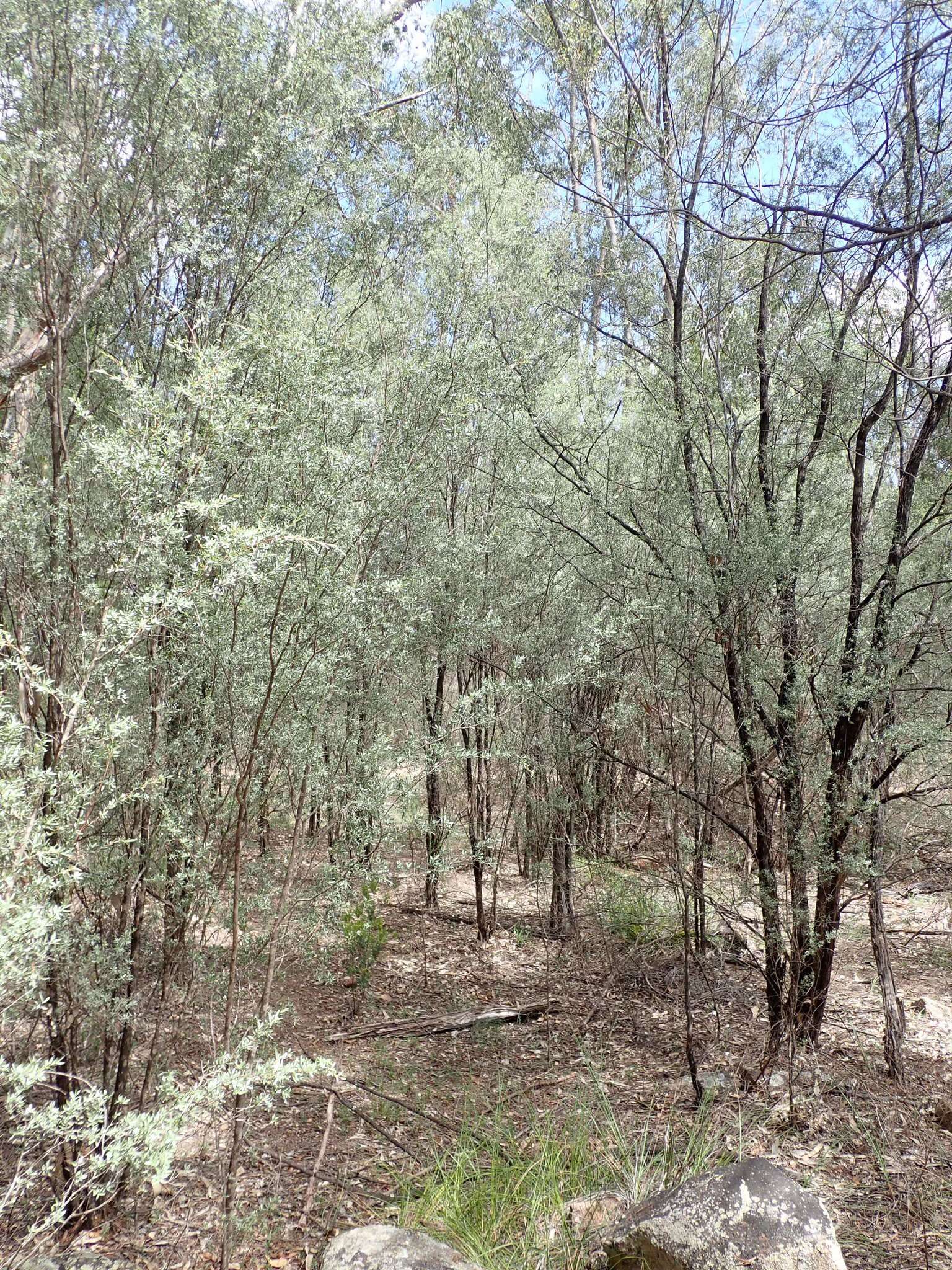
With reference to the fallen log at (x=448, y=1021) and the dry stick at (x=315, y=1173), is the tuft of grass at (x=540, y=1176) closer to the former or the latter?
the dry stick at (x=315, y=1173)

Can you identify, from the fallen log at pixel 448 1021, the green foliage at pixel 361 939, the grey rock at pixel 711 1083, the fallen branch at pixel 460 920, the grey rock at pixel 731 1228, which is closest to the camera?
the grey rock at pixel 731 1228

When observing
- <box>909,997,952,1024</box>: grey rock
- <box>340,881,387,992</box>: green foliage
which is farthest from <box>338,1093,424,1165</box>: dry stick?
<box>909,997,952,1024</box>: grey rock

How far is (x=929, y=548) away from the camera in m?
4.82

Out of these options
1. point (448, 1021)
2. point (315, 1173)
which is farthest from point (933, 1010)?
point (315, 1173)

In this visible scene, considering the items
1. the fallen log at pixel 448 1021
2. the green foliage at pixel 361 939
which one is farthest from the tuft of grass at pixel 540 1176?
the green foliage at pixel 361 939

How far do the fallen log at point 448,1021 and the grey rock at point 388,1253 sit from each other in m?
2.38

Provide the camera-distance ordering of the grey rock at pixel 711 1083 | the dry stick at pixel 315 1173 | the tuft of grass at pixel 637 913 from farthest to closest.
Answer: the tuft of grass at pixel 637 913 < the grey rock at pixel 711 1083 < the dry stick at pixel 315 1173

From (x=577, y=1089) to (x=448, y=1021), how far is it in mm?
1128

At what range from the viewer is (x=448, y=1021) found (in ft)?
17.4

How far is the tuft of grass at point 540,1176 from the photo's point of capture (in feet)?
9.52

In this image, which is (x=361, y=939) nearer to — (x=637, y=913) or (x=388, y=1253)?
(x=637, y=913)

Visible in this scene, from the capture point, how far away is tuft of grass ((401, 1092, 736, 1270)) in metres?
2.90

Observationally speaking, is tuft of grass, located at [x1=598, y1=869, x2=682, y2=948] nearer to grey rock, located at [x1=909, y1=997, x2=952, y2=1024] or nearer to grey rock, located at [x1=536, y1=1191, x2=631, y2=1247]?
grey rock, located at [x1=909, y1=997, x2=952, y2=1024]

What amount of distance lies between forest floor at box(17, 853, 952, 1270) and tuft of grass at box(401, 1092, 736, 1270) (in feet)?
0.33
